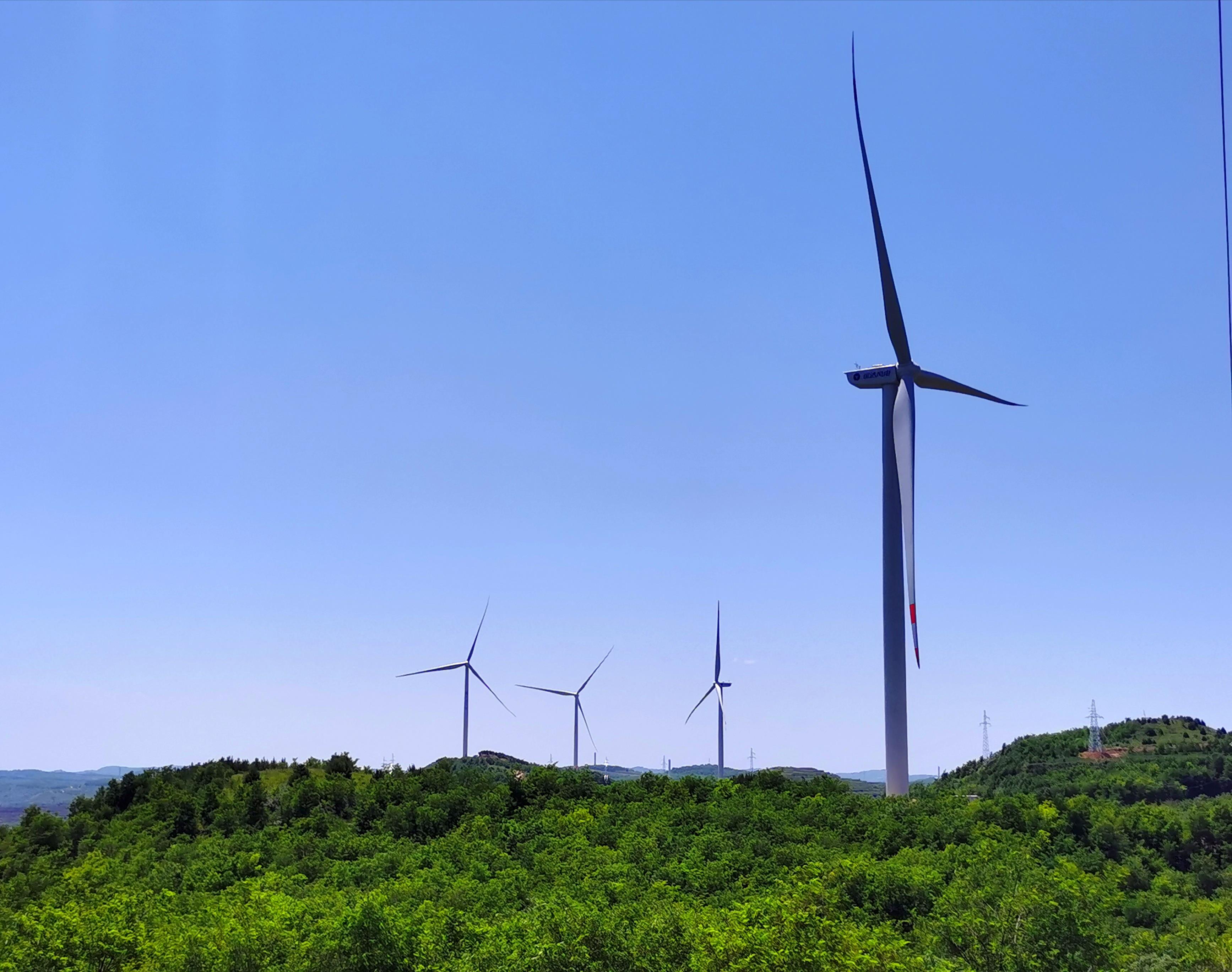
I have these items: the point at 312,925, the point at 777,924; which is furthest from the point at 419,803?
the point at 777,924

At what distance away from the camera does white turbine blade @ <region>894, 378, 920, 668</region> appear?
63.7 meters

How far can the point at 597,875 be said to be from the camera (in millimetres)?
40562

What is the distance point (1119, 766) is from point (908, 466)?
5483 cm

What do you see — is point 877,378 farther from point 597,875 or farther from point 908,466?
point 597,875

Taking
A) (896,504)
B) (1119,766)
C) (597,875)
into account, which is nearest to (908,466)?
(896,504)

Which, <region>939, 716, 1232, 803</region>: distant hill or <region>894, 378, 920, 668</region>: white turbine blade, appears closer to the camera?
<region>894, 378, 920, 668</region>: white turbine blade

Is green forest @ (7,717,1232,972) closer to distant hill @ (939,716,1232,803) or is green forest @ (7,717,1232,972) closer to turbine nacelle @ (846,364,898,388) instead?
distant hill @ (939,716,1232,803)

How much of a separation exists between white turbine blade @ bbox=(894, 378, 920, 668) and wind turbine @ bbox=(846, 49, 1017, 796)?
1.7 inches

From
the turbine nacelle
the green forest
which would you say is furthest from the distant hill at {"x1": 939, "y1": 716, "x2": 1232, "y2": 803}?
the turbine nacelle

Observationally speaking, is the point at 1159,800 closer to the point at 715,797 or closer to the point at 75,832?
the point at 715,797

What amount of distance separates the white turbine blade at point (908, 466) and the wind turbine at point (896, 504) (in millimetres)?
44

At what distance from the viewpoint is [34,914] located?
33000 millimetres

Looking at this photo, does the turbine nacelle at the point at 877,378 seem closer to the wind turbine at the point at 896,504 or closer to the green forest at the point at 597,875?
the wind turbine at the point at 896,504

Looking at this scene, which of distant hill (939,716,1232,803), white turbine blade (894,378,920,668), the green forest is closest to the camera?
the green forest
